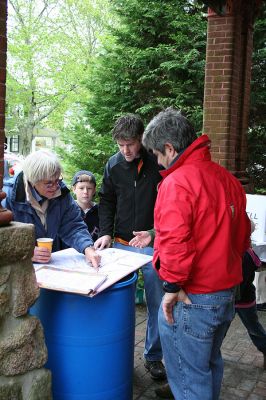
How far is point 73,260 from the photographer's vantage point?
3.05 metres

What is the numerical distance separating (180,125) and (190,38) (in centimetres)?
623

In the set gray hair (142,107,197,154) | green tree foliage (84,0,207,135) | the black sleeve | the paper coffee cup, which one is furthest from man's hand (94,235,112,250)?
green tree foliage (84,0,207,135)

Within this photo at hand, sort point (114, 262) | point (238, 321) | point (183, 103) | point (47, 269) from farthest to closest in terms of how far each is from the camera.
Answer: point (183, 103) → point (238, 321) → point (114, 262) → point (47, 269)

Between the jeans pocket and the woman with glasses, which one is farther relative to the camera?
the woman with glasses

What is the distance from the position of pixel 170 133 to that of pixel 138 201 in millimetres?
1230

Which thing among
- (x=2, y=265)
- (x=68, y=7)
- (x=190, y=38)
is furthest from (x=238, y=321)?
(x=68, y=7)

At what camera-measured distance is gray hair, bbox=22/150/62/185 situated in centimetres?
289

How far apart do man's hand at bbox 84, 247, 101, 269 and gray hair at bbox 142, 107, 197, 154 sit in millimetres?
841

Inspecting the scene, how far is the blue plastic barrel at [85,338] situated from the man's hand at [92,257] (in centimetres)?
30

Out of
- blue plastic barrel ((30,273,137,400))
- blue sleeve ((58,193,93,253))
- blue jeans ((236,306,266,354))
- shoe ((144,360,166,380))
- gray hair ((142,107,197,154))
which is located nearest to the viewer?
gray hair ((142,107,197,154))

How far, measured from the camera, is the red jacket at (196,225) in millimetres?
2205

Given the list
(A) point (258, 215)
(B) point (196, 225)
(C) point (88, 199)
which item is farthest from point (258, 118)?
(B) point (196, 225)

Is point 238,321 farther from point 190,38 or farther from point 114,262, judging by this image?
point 190,38

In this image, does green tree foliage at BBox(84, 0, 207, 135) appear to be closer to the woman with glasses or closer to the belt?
the belt
